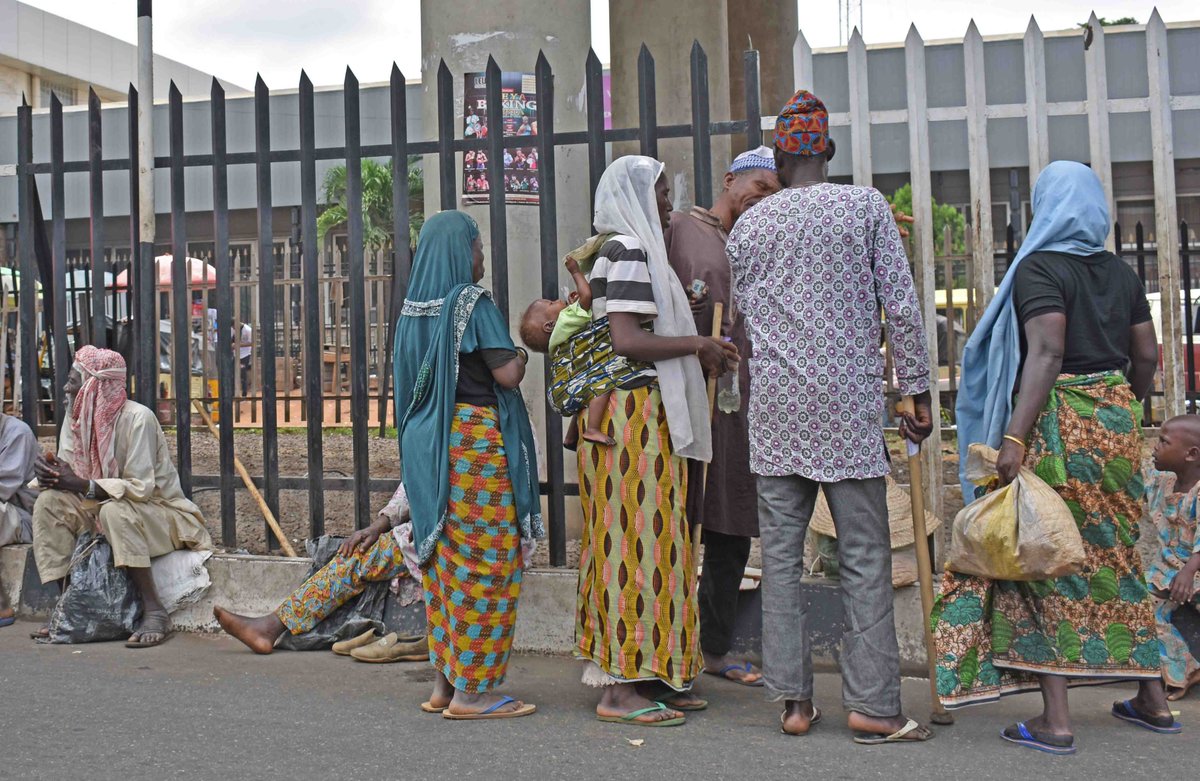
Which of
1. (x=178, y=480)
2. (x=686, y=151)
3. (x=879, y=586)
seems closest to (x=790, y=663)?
(x=879, y=586)

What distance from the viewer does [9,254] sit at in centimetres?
2405

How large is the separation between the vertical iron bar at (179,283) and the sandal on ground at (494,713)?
2.33 meters

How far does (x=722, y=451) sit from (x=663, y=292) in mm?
719

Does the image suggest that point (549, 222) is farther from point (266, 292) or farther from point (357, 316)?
point (266, 292)

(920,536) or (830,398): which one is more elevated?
(830,398)

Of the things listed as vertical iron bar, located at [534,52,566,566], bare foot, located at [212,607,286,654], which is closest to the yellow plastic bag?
vertical iron bar, located at [534,52,566,566]

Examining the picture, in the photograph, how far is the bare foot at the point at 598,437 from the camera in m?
4.22

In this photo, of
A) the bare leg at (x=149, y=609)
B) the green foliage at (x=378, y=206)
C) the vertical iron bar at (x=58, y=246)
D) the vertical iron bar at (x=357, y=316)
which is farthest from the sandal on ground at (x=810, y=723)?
the green foliage at (x=378, y=206)

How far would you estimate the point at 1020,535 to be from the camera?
145 inches

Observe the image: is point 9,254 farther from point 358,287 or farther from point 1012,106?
point 1012,106

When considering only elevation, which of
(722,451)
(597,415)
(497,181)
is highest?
(497,181)

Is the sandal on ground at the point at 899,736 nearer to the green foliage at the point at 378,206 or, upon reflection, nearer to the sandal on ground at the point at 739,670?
the sandal on ground at the point at 739,670

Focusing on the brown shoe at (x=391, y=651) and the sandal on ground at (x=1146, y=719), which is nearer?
the sandal on ground at (x=1146, y=719)

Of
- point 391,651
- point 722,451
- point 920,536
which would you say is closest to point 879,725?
point 920,536
